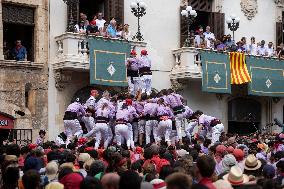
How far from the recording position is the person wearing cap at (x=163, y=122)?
2045 centimetres

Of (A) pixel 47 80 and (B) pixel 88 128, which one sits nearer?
(B) pixel 88 128

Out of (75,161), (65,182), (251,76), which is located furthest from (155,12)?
(65,182)

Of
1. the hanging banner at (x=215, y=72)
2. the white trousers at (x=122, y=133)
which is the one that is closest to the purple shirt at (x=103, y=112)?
the white trousers at (x=122, y=133)

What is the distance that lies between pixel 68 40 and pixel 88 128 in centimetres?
508

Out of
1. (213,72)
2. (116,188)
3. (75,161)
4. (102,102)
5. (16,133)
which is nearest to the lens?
(116,188)

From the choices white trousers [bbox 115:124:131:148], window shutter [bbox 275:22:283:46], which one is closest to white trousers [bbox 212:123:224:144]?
white trousers [bbox 115:124:131:148]

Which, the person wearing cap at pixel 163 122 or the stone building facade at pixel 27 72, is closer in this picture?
the person wearing cap at pixel 163 122

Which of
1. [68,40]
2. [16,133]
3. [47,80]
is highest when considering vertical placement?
[68,40]

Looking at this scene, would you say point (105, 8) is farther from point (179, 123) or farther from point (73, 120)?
point (73, 120)

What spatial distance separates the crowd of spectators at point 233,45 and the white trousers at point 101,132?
9.88 m

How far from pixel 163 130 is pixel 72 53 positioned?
5.84 metres

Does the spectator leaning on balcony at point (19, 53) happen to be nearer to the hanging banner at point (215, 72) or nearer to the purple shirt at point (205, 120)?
the purple shirt at point (205, 120)

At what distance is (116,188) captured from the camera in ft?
24.9

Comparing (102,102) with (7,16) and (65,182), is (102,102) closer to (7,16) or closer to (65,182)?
(7,16)
